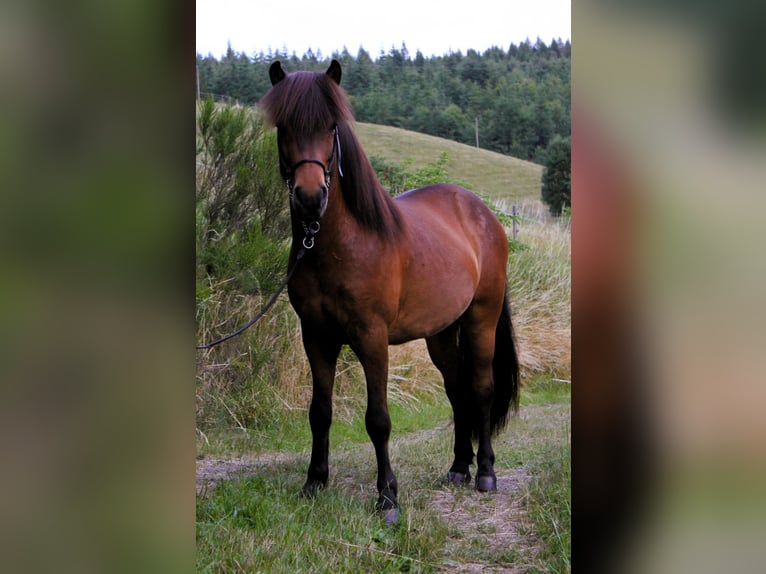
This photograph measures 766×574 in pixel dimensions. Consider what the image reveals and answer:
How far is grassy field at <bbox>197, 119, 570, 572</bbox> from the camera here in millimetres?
2695

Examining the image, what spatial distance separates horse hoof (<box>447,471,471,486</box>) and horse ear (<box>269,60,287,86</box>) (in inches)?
87.0

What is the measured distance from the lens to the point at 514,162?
3.56 meters

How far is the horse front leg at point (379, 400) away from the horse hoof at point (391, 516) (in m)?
0.10

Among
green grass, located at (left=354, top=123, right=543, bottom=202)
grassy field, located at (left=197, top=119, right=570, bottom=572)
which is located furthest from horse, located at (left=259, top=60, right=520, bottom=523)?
green grass, located at (left=354, top=123, right=543, bottom=202)

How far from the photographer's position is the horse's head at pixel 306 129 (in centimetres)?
278

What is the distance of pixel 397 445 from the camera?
3648mm

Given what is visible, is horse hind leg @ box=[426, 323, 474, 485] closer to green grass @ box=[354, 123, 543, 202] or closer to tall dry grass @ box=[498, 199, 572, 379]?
tall dry grass @ box=[498, 199, 572, 379]

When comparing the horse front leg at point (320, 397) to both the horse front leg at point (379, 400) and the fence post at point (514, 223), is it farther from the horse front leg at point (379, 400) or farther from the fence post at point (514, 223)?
the fence post at point (514, 223)

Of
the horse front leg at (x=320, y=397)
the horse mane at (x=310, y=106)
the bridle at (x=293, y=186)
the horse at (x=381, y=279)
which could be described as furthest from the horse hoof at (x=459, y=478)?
the horse mane at (x=310, y=106)

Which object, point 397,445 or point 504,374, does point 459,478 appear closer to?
point 397,445
